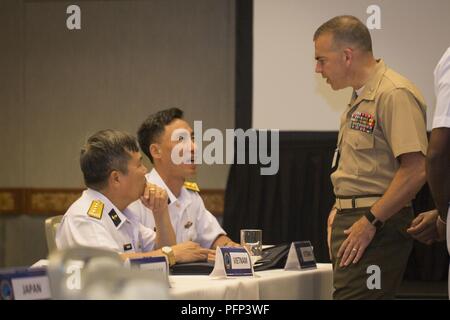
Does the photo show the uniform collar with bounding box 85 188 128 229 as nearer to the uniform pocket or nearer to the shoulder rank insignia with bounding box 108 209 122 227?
the shoulder rank insignia with bounding box 108 209 122 227

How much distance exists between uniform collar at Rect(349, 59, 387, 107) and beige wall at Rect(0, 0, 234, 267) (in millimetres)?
3277

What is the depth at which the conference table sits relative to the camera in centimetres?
212

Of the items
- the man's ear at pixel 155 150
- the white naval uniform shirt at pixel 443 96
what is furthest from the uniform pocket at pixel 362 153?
the man's ear at pixel 155 150

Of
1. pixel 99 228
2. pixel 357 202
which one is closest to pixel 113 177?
pixel 99 228

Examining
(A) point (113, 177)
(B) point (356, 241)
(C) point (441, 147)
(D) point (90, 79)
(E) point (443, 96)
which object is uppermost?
(D) point (90, 79)

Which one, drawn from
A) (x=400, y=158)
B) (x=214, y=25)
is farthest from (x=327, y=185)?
(x=400, y=158)

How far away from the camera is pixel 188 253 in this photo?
277 centimetres

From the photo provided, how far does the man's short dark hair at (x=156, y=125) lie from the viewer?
11.6 feet

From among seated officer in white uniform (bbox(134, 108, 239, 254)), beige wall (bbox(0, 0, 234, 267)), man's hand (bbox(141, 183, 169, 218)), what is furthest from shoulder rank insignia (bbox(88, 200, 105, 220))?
beige wall (bbox(0, 0, 234, 267))

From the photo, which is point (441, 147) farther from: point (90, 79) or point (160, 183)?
point (90, 79)

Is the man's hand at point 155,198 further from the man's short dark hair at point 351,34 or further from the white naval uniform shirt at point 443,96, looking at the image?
the white naval uniform shirt at point 443,96

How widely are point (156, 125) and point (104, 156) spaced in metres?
0.75

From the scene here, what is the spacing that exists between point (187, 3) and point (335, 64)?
3490mm
